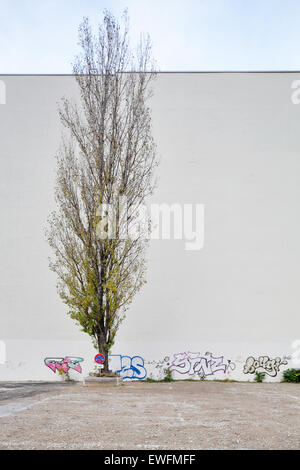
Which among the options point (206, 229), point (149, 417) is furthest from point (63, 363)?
point (149, 417)

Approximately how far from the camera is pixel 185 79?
1543 cm

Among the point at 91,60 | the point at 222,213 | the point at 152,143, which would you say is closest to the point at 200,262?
the point at 222,213

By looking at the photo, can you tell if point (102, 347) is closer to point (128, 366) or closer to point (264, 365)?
point (128, 366)

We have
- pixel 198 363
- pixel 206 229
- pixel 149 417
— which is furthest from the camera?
pixel 206 229

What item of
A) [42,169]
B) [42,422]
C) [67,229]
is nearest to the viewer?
[42,422]

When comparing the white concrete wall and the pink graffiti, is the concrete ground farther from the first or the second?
the white concrete wall

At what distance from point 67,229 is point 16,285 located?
2.38 meters

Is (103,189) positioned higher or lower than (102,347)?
higher

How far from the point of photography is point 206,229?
1484 cm

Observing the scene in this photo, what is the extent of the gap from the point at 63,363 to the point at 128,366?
1835mm

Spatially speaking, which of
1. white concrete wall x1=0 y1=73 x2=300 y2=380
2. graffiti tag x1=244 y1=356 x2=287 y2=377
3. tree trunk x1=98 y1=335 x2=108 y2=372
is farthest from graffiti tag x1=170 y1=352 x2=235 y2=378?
tree trunk x1=98 y1=335 x2=108 y2=372

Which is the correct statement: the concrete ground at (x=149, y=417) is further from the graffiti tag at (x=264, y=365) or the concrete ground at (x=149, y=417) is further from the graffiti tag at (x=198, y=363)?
the graffiti tag at (x=264, y=365)

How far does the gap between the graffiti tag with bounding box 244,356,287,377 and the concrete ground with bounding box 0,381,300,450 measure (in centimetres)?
160

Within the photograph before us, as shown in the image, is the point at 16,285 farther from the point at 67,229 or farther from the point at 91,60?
the point at 91,60
